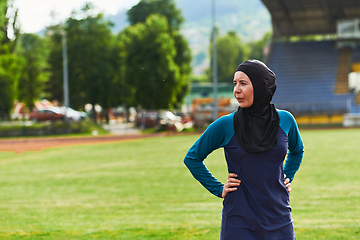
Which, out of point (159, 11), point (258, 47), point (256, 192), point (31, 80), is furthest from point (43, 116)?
point (258, 47)

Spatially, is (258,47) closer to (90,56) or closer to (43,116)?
(90,56)

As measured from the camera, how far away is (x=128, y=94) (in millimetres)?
48312

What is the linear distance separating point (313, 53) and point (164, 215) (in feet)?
129

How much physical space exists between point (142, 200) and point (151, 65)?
28702mm

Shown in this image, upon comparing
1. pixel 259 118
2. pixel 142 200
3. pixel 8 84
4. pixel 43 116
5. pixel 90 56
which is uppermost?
pixel 90 56

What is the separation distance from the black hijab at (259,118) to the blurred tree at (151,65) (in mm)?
33144

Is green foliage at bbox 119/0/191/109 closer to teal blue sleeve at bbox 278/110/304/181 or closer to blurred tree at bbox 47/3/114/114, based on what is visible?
blurred tree at bbox 47/3/114/114

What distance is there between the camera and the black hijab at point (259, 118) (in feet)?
9.04

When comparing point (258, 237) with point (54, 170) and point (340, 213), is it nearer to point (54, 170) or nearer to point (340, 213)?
point (340, 213)

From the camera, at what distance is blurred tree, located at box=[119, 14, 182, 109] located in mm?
37031

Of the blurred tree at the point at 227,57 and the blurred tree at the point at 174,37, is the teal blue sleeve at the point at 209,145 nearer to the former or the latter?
the blurred tree at the point at 174,37

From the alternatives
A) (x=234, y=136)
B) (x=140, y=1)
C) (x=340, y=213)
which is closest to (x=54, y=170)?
(x=340, y=213)

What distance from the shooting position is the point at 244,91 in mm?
2785

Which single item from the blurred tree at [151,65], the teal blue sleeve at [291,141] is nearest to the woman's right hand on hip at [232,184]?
the teal blue sleeve at [291,141]
